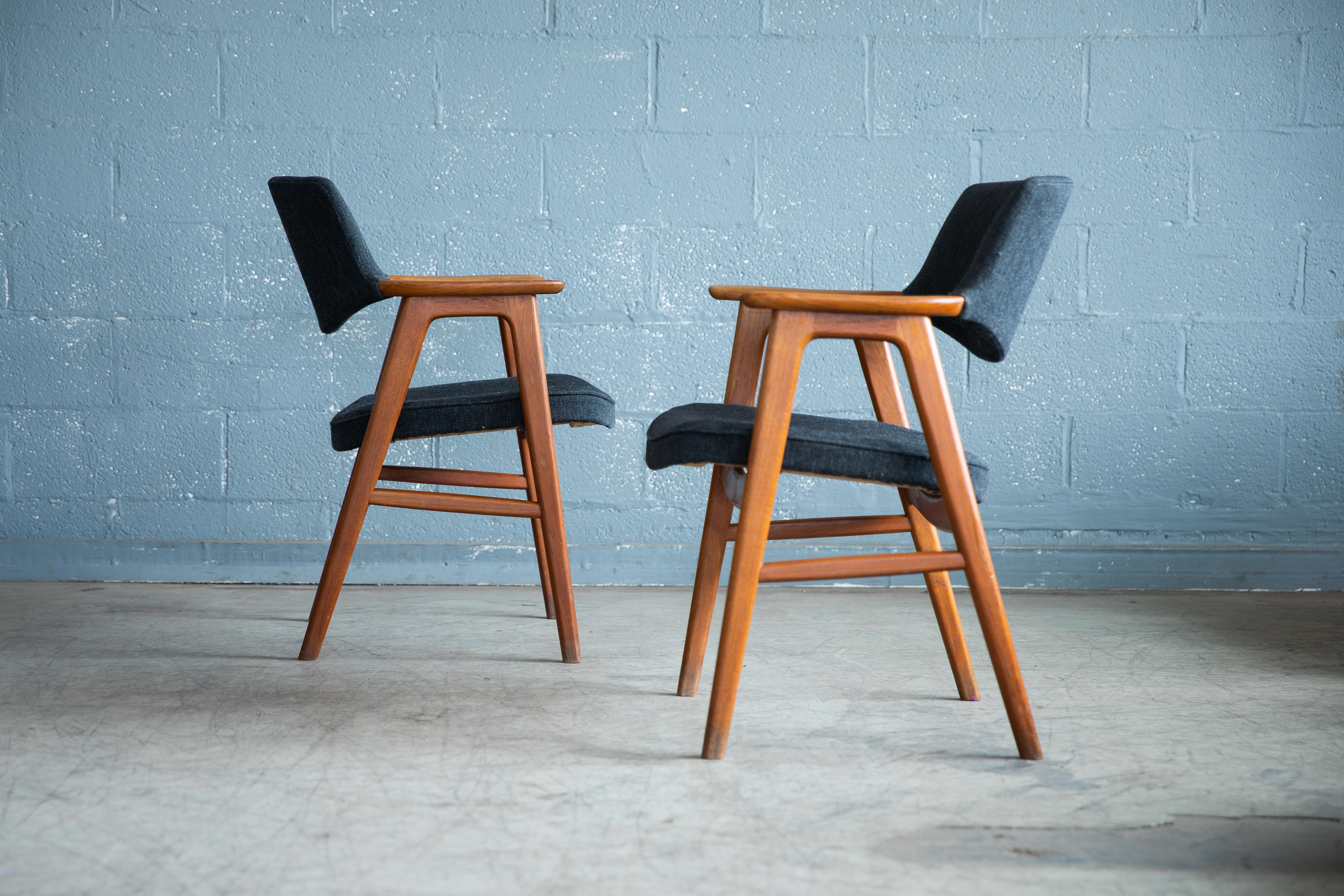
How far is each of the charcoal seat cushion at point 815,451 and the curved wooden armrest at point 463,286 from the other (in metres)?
0.51

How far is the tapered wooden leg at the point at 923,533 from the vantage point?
1855 millimetres

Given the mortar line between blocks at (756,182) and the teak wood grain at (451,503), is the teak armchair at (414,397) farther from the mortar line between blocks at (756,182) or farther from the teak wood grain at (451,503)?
the mortar line between blocks at (756,182)

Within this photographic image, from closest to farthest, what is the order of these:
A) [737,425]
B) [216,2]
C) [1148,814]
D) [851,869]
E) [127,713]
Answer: [851,869]
[1148,814]
[737,425]
[127,713]
[216,2]

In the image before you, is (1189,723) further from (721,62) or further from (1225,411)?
(721,62)

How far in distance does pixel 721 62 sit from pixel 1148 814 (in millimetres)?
2121

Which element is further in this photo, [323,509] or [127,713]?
[323,509]

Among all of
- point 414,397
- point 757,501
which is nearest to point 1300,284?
point 757,501

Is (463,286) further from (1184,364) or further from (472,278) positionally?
(1184,364)

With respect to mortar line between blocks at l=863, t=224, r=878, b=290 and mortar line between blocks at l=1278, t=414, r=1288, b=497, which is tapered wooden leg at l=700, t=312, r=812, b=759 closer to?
mortar line between blocks at l=863, t=224, r=878, b=290

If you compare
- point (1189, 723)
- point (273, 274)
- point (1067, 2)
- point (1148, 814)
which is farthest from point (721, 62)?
point (1148, 814)

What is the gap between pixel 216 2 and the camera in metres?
2.82

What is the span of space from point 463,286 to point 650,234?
3.23 ft

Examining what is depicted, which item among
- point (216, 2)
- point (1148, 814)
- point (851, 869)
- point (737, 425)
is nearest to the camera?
point (851, 869)

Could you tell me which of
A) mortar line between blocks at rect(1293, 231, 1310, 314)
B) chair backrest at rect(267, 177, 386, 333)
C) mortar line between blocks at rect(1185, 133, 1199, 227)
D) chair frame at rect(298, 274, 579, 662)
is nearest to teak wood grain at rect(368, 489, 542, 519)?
chair frame at rect(298, 274, 579, 662)
